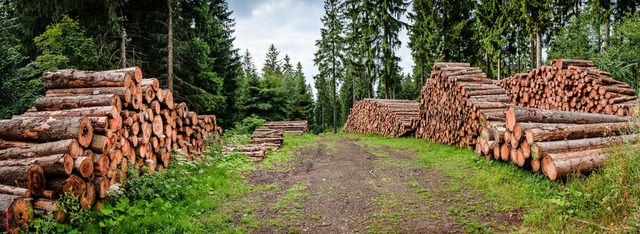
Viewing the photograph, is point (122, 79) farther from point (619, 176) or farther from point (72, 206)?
point (619, 176)

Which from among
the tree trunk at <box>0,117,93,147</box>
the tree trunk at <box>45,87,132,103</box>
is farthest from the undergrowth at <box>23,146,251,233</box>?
the tree trunk at <box>45,87,132,103</box>

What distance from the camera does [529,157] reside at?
656 cm

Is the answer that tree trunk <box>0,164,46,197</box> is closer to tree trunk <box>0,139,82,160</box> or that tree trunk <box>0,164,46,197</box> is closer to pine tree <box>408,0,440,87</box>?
tree trunk <box>0,139,82,160</box>

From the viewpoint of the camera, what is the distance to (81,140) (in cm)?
529

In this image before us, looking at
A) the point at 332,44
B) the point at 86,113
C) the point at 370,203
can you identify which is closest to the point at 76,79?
the point at 86,113

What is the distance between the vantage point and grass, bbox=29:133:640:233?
443 cm

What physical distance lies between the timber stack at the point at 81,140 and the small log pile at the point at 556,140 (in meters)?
7.14

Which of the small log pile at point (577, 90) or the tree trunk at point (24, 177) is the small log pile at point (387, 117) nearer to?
the small log pile at point (577, 90)

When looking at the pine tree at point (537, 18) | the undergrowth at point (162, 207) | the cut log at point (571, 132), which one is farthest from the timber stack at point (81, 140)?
the pine tree at point (537, 18)

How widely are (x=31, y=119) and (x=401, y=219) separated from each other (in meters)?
5.97

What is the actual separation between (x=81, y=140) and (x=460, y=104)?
10.3 metres

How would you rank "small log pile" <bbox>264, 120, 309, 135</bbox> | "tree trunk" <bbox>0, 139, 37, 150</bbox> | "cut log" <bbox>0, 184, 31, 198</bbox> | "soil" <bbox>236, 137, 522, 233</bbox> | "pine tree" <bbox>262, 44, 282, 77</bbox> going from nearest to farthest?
"cut log" <bbox>0, 184, 31, 198</bbox> < "soil" <bbox>236, 137, 522, 233</bbox> < "tree trunk" <bbox>0, 139, 37, 150</bbox> < "small log pile" <bbox>264, 120, 309, 135</bbox> < "pine tree" <bbox>262, 44, 282, 77</bbox>

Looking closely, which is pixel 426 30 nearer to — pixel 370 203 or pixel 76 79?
pixel 370 203

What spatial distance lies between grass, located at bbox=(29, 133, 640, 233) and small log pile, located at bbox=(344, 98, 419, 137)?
31.1 feet
